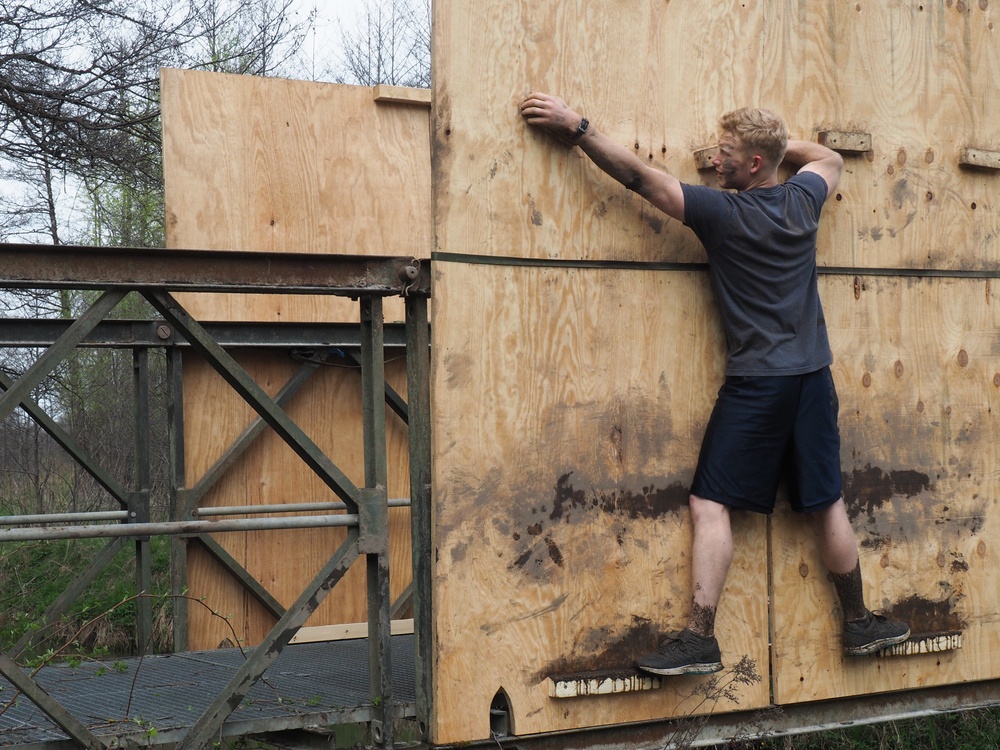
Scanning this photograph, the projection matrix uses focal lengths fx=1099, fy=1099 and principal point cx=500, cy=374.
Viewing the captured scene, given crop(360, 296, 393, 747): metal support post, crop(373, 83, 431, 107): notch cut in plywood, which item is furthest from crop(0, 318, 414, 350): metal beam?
crop(360, 296, 393, 747): metal support post

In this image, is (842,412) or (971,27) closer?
(842,412)

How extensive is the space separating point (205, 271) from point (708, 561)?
2.32 meters

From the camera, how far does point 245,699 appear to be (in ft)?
15.4

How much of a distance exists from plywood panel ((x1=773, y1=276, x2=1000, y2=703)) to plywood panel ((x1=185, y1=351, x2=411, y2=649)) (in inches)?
132

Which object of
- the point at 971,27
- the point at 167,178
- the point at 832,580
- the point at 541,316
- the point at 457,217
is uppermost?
the point at 971,27

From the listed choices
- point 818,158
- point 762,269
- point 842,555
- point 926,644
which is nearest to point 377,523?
point 762,269

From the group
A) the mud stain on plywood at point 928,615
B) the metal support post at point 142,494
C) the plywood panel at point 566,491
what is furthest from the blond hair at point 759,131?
the metal support post at point 142,494

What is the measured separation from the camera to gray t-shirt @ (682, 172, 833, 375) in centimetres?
450

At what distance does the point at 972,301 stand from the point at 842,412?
1006 millimetres

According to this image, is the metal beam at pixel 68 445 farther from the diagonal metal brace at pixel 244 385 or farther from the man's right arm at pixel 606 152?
the man's right arm at pixel 606 152

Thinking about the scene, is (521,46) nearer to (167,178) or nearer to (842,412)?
(842,412)

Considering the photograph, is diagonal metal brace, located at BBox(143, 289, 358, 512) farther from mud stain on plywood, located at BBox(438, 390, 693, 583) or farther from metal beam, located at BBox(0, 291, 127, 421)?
mud stain on plywood, located at BBox(438, 390, 693, 583)

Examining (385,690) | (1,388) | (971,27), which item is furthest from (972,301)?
(1,388)

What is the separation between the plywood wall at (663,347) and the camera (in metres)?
4.29
